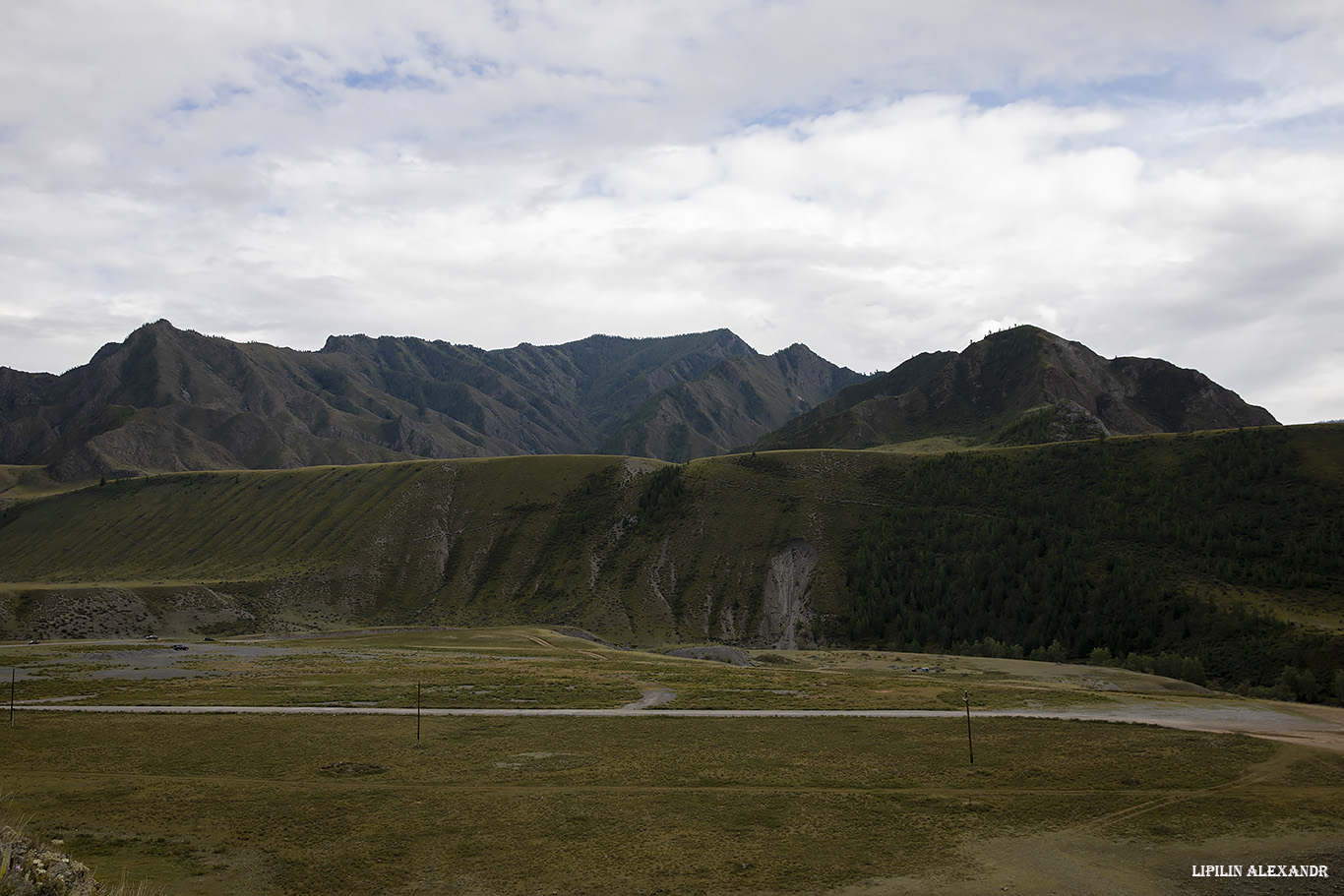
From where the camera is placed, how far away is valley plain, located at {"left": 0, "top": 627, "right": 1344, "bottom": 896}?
84.6 ft

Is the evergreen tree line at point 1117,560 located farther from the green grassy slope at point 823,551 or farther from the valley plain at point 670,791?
the valley plain at point 670,791

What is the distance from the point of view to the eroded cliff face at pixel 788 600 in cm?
12462

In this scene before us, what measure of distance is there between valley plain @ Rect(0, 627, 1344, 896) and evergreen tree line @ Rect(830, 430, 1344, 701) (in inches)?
1522

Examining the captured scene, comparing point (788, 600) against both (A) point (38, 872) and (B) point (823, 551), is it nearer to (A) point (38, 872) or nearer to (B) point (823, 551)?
(B) point (823, 551)

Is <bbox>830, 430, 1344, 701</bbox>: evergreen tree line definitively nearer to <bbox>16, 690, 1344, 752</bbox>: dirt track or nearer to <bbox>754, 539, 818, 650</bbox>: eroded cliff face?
<bbox>754, 539, 818, 650</bbox>: eroded cliff face

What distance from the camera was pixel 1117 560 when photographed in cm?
11356

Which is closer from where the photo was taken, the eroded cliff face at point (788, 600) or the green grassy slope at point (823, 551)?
the green grassy slope at point (823, 551)

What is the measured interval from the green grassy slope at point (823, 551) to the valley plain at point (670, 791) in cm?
→ 4981

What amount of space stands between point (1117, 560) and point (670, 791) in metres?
101

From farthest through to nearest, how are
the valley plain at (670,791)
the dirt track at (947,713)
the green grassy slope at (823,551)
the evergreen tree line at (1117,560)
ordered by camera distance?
the green grassy slope at (823,551) < the evergreen tree line at (1117,560) < the dirt track at (947,713) < the valley plain at (670,791)

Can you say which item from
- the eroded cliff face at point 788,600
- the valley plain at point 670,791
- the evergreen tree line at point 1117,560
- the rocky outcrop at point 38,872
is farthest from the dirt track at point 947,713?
the eroded cliff face at point 788,600

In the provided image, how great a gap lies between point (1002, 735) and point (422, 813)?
3000 centimetres

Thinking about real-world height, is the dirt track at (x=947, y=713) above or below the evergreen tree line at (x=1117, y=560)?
below

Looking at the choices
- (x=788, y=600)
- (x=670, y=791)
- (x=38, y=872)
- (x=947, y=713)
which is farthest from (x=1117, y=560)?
(x=38, y=872)
